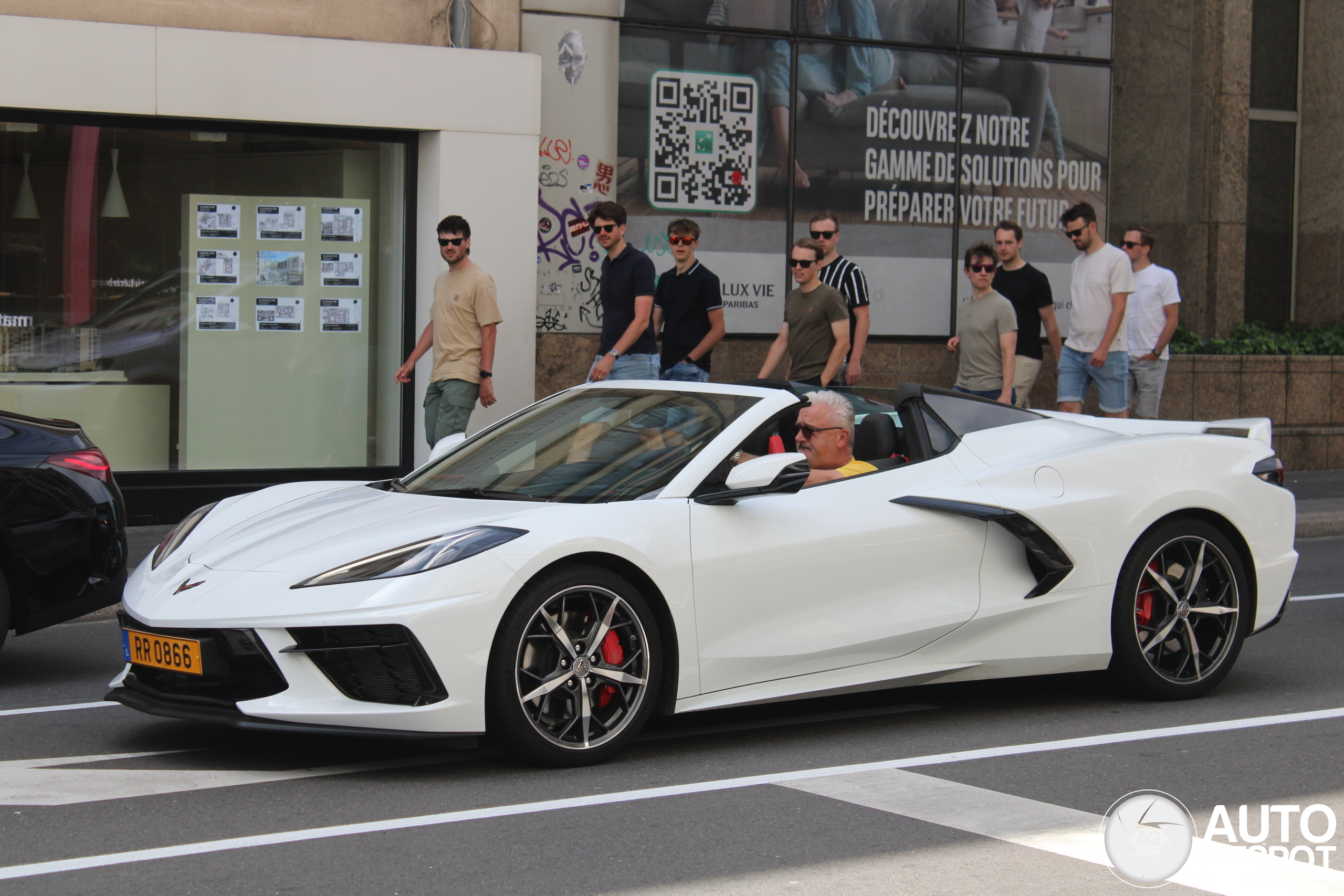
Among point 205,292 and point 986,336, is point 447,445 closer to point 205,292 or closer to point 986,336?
point 986,336

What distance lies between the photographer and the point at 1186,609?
6336 millimetres

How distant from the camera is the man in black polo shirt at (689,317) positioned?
10.5 meters

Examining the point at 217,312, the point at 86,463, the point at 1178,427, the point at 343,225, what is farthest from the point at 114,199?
the point at 1178,427

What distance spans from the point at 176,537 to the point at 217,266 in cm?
636

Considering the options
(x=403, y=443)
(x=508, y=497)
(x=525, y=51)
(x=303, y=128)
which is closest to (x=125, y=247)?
(x=303, y=128)

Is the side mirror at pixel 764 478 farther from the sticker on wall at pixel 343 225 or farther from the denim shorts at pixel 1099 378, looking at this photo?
the sticker on wall at pixel 343 225

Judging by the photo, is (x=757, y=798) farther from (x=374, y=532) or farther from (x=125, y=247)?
(x=125, y=247)

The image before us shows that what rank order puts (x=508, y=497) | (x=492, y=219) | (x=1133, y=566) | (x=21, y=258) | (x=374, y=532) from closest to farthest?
(x=374, y=532) < (x=508, y=497) < (x=1133, y=566) < (x=21, y=258) < (x=492, y=219)

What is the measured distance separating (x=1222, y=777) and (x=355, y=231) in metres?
8.61

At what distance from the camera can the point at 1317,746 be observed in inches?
222

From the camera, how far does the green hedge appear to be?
15.6 meters

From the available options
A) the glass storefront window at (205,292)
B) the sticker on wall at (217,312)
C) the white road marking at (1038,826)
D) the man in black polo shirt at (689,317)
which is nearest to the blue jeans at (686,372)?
the man in black polo shirt at (689,317)

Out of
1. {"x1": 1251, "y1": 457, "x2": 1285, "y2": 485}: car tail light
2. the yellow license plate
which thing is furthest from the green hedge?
the yellow license plate

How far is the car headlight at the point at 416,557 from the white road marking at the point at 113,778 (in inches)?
25.5
